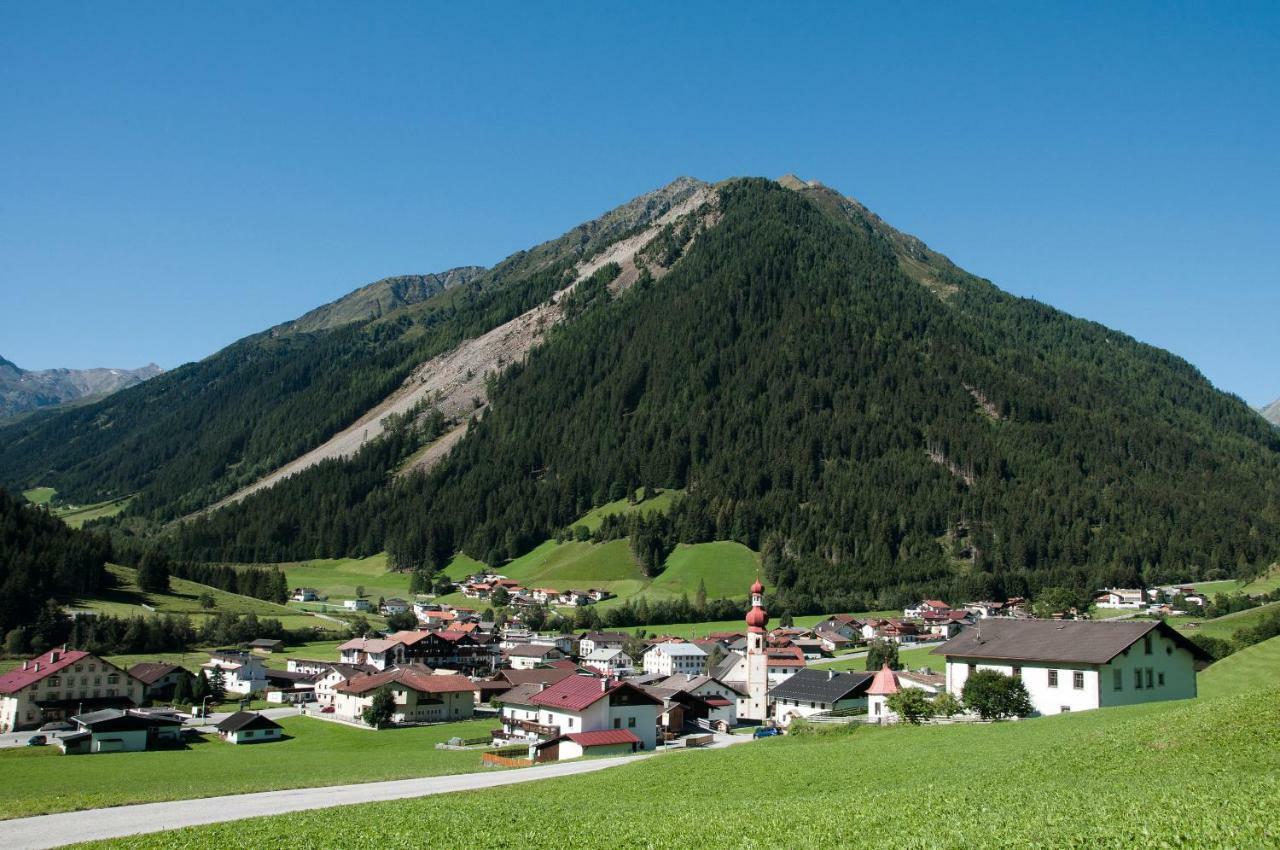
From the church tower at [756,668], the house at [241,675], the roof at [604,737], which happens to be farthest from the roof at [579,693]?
the house at [241,675]

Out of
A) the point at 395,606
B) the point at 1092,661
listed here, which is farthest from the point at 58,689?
the point at 395,606

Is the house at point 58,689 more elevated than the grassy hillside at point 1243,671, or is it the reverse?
the grassy hillside at point 1243,671

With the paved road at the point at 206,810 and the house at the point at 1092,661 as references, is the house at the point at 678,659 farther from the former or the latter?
the paved road at the point at 206,810

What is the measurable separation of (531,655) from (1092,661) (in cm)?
7900

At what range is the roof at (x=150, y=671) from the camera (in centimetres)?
8719

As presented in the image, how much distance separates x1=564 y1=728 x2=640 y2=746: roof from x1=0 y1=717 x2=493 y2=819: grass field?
6.56 m

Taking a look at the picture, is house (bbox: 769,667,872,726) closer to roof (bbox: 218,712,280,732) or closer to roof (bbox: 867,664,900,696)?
roof (bbox: 867,664,900,696)

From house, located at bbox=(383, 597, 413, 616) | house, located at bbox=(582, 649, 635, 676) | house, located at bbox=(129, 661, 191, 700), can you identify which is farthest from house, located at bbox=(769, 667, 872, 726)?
house, located at bbox=(383, 597, 413, 616)

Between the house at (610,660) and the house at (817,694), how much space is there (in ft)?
125

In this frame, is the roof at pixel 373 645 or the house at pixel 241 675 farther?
the roof at pixel 373 645

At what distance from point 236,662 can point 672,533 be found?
4445 inches

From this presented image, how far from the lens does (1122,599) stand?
156750mm

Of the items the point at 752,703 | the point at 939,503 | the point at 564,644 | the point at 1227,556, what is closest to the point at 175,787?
the point at 752,703

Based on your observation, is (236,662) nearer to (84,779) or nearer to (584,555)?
(84,779)
